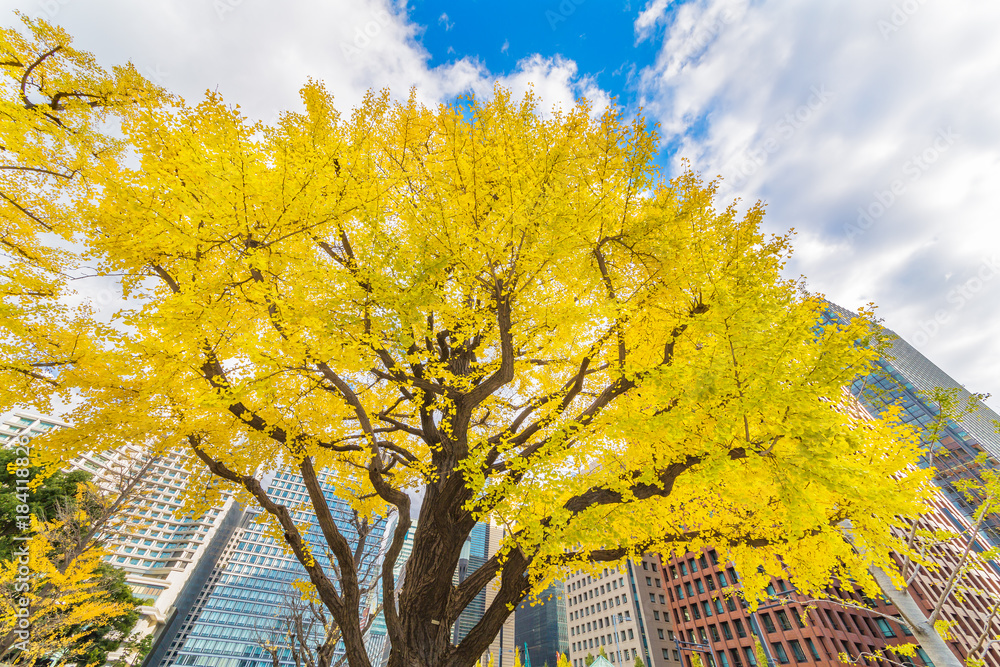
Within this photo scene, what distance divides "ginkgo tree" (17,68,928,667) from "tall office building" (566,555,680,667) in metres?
50.2

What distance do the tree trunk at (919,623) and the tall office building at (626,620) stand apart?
48.0 m

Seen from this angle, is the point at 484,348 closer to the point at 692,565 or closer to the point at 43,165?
the point at 43,165

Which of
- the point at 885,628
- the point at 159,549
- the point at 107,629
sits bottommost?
the point at 107,629

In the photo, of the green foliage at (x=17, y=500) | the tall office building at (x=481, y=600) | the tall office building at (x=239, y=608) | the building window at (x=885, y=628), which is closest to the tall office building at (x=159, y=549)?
the tall office building at (x=239, y=608)

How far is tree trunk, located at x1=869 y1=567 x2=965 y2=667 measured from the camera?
5.20m

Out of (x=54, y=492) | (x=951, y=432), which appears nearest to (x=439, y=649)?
(x=54, y=492)

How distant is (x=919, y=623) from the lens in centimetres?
534

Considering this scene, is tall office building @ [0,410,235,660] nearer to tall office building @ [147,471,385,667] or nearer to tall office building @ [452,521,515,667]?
tall office building @ [147,471,385,667]

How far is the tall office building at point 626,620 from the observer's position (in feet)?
157

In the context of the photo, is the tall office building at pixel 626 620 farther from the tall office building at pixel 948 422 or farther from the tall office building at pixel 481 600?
the tall office building at pixel 948 422

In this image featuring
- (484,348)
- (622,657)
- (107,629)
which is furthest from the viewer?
(622,657)

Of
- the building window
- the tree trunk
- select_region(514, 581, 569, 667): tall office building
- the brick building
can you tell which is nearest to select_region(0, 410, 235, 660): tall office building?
the brick building

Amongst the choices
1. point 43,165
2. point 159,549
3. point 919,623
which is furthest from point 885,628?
point 159,549

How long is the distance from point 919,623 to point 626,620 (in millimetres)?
59051
